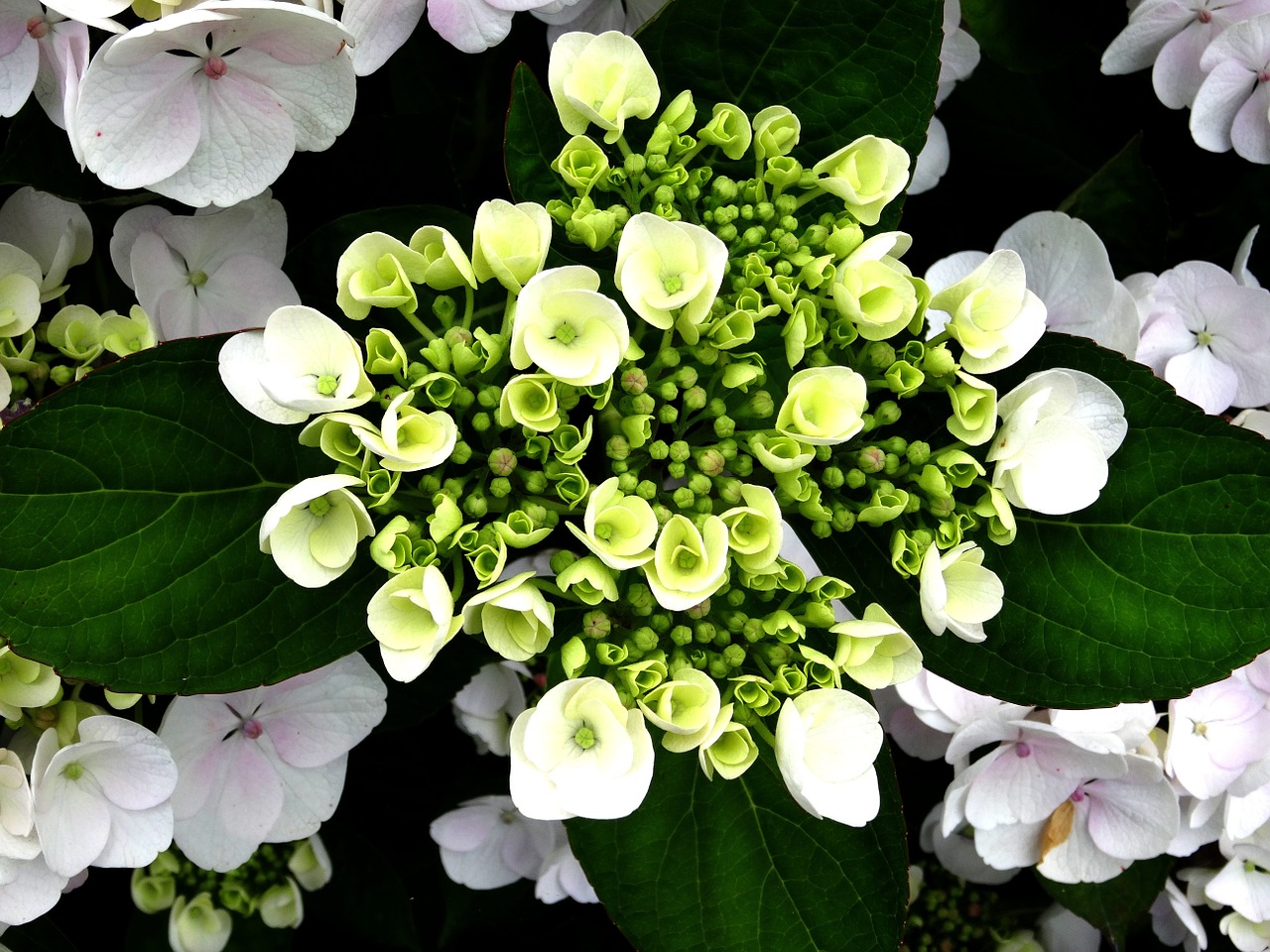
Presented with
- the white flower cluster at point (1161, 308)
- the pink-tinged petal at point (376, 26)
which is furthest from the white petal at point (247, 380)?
the white flower cluster at point (1161, 308)

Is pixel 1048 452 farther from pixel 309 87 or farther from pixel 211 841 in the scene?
pixel 211 841

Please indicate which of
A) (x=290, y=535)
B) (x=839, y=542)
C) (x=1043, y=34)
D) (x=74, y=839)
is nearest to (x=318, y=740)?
(x=74, y=839)

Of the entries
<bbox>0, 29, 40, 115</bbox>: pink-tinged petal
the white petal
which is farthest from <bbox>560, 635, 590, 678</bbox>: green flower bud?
<bbox>0, 29, 40, 115</bbox>: pink-tinged petal

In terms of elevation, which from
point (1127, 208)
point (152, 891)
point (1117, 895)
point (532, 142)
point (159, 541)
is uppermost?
point (532, 142)

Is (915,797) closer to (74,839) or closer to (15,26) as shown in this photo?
(74,839)

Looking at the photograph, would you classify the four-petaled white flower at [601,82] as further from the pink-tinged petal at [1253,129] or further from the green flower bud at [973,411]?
the pink-tinged petal at [1253,129]

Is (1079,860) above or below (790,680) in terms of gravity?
below

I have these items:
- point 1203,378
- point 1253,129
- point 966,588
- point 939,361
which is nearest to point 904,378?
point 939,361
